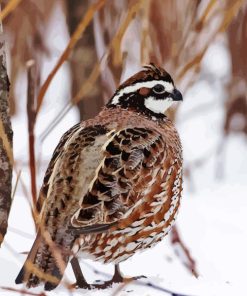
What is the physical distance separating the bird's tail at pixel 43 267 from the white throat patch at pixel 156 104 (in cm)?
83

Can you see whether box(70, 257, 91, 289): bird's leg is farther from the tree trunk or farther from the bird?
the tree trunk

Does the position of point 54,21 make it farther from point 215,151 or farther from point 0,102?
point 0,102

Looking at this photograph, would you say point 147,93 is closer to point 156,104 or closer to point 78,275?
point 156,104

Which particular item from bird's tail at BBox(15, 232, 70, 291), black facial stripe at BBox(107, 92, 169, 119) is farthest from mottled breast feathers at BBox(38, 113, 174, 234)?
black facial stripe at BBox(107, 92, 169, 119)

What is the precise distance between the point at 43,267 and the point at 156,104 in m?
0.97

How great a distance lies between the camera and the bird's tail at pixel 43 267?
3596mm

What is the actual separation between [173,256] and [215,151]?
222 cm

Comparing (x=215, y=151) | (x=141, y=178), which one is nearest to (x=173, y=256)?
(x=141, y=178)

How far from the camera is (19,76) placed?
7410mm

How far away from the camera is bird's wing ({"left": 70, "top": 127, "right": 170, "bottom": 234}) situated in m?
3.70

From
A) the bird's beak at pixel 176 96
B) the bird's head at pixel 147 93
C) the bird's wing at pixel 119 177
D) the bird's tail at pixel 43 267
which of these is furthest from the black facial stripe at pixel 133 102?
the bird's tail at pixel 43 267

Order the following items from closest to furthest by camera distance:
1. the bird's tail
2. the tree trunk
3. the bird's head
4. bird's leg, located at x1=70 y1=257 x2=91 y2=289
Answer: the bird's tail < bird's leg, located at x1=70 y1=257 x2=91 y2=289 < the tree trunk < the bird's head

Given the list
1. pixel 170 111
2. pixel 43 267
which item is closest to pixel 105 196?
pixel 43 267

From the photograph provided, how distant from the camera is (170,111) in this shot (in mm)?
5652
